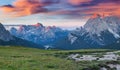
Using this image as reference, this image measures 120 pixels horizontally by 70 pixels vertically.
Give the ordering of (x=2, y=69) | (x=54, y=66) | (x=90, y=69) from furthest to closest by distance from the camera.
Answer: (x=90, y=69), (x=54, y=66), (x=2, y=69)

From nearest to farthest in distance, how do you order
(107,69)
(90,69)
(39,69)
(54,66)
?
(39,69) → (54,66) → (90,69) → (107,69)

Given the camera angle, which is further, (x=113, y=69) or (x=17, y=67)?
(x=113, y=69)

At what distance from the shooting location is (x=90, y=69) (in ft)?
166

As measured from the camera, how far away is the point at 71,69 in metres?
43.7

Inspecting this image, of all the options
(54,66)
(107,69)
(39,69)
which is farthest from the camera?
(107,69)

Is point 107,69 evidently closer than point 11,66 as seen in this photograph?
No

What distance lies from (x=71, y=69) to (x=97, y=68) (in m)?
9.95

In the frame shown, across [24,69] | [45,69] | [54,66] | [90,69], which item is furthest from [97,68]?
[24,69]

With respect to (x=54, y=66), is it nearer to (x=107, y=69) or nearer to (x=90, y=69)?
(x=90, y=69)

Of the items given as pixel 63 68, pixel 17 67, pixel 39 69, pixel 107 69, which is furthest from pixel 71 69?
pixel 107 69

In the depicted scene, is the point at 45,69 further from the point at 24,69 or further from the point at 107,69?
the point at 107,69

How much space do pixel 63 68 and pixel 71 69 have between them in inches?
59.5

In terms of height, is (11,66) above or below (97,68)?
above

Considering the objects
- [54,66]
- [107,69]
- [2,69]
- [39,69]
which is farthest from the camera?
[107,69]
